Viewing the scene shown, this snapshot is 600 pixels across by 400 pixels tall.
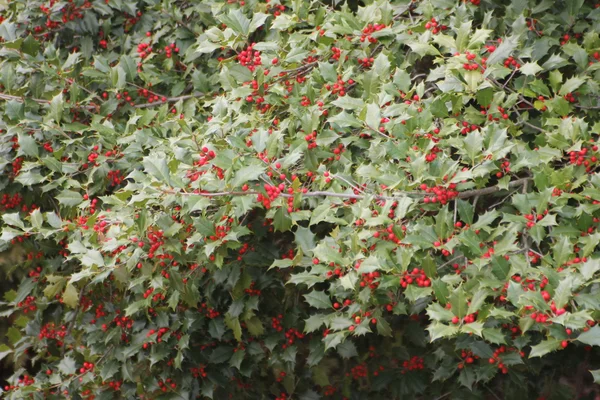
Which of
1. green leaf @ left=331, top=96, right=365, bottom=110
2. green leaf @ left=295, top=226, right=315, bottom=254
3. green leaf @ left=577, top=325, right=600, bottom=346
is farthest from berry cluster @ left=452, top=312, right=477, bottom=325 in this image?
green leaf @ left=331, top=96, right=365, bottom=110

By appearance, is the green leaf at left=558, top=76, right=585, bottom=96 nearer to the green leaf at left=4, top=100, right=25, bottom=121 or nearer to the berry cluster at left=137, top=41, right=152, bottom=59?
the berry cluster at left=137, top=41, right=152, bottom=59

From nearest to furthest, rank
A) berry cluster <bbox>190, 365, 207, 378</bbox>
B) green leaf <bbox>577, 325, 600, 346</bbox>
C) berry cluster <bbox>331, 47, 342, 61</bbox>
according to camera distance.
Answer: green leaf <bbox>577, 325, 600, 346</bbox> → berry cluster <bbox>331, 47, 342, 61</bbox> → berry cluster <bbox>190, 365, 207, 378</bbox>

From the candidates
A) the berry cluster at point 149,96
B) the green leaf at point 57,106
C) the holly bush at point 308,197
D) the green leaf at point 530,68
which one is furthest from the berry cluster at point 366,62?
the green leaf at point 57,106

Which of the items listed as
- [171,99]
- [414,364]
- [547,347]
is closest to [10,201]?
[171,99]

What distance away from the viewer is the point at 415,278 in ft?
7.38

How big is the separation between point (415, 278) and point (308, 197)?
0.59m

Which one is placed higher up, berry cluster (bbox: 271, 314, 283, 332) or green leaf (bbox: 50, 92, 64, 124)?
green leaf (bbox: 50, 92, 64, 124)

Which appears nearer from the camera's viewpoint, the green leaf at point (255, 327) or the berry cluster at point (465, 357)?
the berry cluster at point (465, 357)

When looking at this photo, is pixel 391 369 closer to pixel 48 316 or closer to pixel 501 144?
pixel 501 144

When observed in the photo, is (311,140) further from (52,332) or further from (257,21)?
(52,332)

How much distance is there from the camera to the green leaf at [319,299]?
2.77 m

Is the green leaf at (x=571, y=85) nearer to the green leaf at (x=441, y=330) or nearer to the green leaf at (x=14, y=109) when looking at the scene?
the green leaf at (x=441, y=330)

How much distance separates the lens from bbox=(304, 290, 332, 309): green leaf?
2770mm

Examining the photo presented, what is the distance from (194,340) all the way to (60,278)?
0.67m
